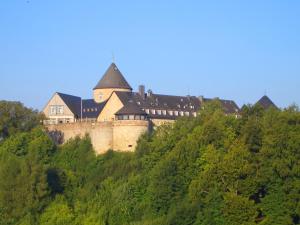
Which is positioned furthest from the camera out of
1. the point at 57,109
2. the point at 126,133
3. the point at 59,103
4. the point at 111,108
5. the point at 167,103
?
the point at 167,103

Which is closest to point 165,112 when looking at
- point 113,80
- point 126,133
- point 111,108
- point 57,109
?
point 113,80

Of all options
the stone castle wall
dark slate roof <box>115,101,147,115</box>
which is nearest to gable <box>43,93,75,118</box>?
the stone castle wall

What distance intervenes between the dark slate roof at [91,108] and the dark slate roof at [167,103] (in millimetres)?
2427

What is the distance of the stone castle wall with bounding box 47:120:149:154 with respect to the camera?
238 feet

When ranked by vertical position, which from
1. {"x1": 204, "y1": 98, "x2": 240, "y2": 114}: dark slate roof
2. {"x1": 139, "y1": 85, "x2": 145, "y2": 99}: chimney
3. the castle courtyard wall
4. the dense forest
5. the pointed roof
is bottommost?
the dense forest

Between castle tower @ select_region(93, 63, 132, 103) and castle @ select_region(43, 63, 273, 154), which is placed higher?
castle tower @ select_region(93, 63, 132, 103)

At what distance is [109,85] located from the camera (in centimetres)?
8162

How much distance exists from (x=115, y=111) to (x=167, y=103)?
7414mm

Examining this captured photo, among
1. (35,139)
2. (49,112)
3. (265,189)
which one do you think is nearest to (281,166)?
(265,189)

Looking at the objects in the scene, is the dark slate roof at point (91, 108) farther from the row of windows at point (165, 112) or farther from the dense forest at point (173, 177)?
the dense forest at point (173, 177)

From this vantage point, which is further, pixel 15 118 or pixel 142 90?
pixel 142 90

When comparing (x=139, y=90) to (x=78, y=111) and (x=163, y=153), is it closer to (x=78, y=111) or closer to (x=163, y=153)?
(x=78, y=111)

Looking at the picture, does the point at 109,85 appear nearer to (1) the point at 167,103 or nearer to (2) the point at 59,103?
(2) the point at 59,103

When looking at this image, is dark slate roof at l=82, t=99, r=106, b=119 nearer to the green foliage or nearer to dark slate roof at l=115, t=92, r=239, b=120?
dark slate roof at l=115, t=92, r=239, b=120
